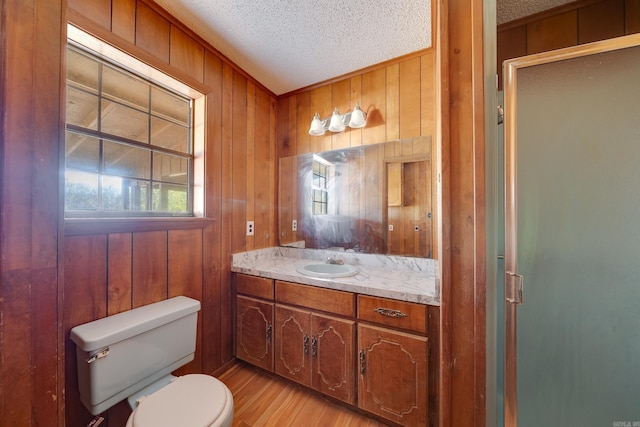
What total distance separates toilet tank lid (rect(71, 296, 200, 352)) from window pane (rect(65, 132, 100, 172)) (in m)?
0.76

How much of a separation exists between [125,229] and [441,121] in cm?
155

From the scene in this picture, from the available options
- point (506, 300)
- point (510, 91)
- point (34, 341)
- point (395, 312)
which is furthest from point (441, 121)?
point (34, 341)

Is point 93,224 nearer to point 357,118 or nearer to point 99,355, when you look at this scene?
point 99,355

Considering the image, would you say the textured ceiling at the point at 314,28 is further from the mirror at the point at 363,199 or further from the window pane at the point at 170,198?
the window pane at the point at 170,198

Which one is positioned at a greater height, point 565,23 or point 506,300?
point 565,23

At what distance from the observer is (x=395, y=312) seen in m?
1.23

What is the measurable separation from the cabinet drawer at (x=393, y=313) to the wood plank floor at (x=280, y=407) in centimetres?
63

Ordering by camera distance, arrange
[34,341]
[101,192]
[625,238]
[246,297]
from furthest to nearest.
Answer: [246,297] < [101,192] < [625,238] < [34,341]

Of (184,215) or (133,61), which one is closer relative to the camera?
(133,61)

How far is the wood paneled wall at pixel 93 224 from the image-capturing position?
0.61 m

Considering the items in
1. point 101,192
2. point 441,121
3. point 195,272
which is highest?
point 441,121

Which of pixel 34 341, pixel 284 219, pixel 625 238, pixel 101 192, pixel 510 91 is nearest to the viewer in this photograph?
pixel 34 341

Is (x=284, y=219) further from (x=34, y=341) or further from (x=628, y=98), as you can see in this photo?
(x=628, y=98)

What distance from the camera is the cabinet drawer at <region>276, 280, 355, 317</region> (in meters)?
1.35
